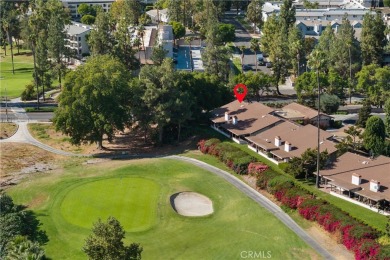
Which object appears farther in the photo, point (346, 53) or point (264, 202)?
point (346, 53)

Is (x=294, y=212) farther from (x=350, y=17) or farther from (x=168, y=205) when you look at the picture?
(x=350, y=17)

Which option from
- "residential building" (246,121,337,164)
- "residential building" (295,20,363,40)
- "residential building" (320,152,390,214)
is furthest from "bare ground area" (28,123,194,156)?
"residential building" (295,20,363,40)

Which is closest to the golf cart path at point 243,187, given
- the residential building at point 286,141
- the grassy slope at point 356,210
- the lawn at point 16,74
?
the grassy slope at point 356,210

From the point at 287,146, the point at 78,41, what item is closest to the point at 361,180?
the point at 287,146

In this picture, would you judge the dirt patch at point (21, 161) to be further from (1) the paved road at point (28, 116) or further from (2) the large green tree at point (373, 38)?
(2) the large green tree at point (373, 38)

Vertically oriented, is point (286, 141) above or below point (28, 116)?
below

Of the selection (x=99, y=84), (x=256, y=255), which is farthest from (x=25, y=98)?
(x=256, y=255)

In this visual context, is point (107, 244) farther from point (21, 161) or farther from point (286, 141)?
point (21, 161)
